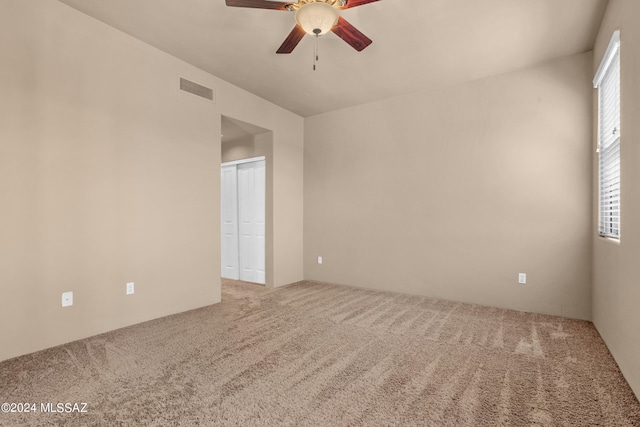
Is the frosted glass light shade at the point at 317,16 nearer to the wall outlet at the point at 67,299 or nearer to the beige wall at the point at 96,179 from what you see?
the beige wall at the point at 96,179

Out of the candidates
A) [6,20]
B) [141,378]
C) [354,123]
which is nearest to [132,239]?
[141,378]

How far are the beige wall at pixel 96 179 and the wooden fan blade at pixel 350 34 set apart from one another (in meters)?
2.03

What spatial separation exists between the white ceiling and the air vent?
216 millimetres

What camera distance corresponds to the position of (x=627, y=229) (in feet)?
6.99

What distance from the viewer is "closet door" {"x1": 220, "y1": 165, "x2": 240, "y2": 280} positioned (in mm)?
5723

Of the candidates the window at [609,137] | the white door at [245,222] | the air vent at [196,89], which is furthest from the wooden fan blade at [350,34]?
the white door at [245,222]

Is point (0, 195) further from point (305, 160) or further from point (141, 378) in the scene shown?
point (305, 160)

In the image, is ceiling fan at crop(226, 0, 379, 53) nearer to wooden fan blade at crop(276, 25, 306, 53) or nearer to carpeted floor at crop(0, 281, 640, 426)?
wooden fan blade at crop(276, 25, 306, 53)

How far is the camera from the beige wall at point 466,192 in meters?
3.44

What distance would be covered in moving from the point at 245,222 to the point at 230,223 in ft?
1.31

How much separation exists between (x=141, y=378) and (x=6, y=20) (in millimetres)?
2806

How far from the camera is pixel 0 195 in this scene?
2.37 meters

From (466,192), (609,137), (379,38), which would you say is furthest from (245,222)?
(609,137)

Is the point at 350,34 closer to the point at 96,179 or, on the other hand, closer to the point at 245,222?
the point at 96,179
